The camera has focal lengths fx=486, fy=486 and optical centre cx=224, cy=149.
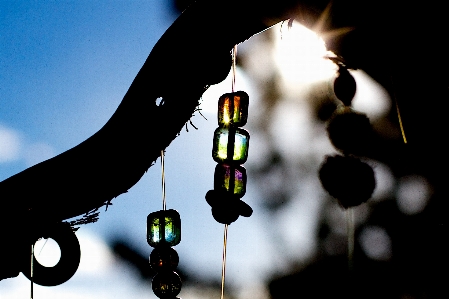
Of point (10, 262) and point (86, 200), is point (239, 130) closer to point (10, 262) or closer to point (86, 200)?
point (86, 200)

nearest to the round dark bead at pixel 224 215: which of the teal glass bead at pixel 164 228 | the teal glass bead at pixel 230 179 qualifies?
the teal glass bead at pixel 230 179

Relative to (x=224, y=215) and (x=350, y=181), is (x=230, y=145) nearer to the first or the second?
(x=224, y=215)

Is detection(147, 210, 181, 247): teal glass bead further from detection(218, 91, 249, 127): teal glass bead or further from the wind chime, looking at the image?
detection(218, 91, 249, 127): teal glass bead

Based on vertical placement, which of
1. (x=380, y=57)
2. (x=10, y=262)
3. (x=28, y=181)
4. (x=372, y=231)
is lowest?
(x=10, y=262)

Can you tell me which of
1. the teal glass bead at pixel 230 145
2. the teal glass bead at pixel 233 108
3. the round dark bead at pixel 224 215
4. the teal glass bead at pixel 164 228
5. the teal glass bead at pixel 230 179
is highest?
the teal glass bead at pixel 233 108

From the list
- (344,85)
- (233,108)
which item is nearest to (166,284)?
(233,108)

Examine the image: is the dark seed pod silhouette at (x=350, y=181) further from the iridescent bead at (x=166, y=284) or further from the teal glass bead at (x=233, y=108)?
the iridescent bead at (x=166, y=284)


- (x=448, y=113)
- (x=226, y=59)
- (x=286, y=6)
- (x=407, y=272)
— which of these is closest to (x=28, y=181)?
(x=226, y=59)
